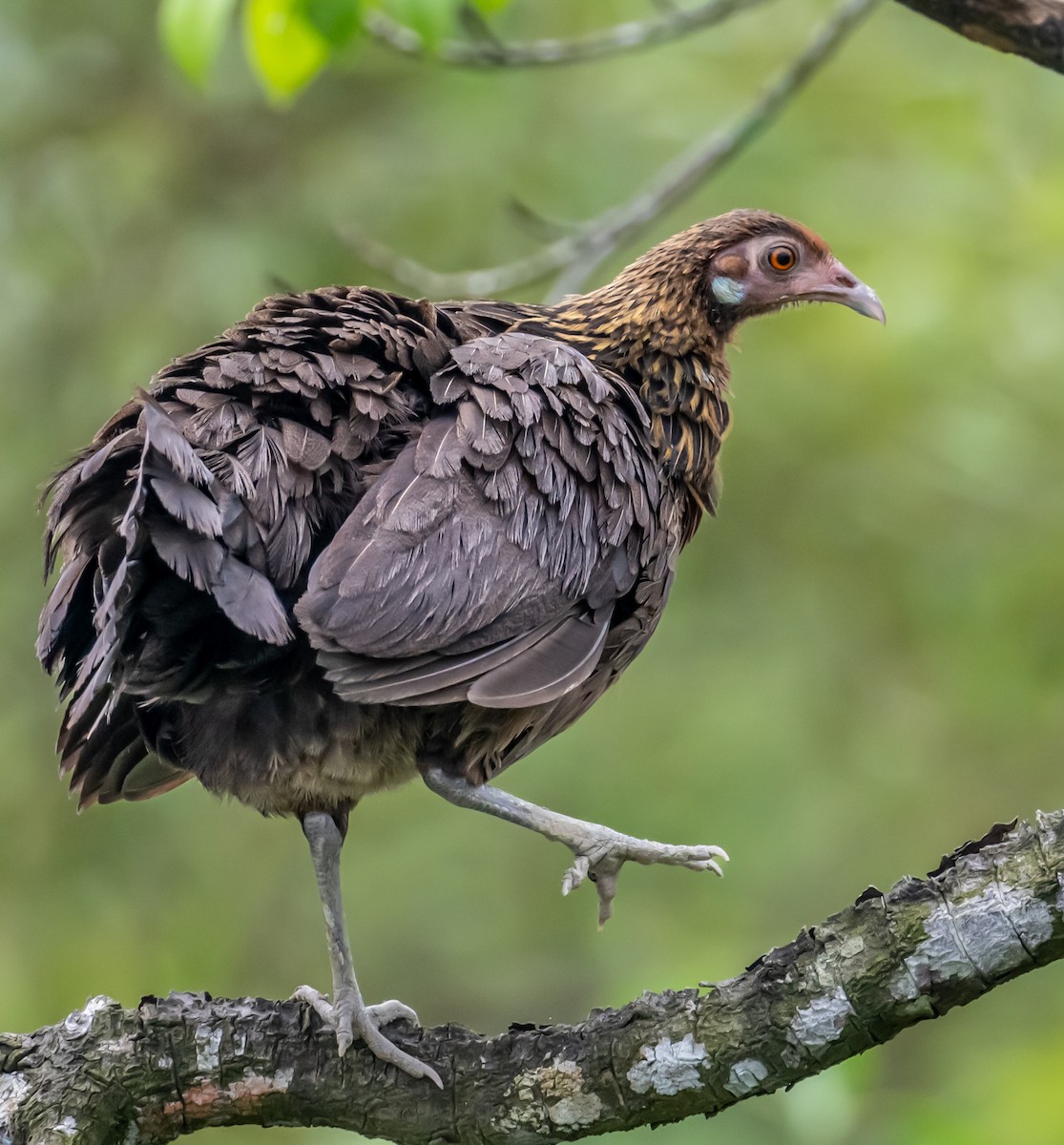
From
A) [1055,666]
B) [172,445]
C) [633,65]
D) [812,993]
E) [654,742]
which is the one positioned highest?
[633,65]

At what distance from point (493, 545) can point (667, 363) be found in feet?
3.31

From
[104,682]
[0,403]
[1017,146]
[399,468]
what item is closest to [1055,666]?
[1017,146]

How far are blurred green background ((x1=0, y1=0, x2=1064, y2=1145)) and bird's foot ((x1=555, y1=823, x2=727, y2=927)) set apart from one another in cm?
290

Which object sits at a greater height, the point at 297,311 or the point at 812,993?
the point at 297,311

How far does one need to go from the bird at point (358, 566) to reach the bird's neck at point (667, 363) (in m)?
0.13

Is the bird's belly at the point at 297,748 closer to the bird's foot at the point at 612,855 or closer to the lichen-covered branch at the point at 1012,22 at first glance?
the bird's foot at the point at 612,855

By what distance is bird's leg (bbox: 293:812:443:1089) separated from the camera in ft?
11.2

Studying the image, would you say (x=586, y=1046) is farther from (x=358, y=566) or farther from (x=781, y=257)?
(x=781, y=257)

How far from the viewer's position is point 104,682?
3225mm

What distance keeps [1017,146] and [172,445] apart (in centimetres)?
529

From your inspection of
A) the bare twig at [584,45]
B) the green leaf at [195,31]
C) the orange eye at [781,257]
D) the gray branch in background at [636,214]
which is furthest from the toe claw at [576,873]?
the bare twig at [584,45]

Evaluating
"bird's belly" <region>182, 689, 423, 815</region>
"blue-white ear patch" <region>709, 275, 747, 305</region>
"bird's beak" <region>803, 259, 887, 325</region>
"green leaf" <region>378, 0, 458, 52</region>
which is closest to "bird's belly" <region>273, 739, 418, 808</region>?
"bird's belly" <region>182, 689, 423, 815</region>

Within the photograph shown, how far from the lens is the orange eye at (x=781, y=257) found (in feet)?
14.5

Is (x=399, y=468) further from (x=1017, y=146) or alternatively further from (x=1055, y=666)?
(x=1017, y=146)
